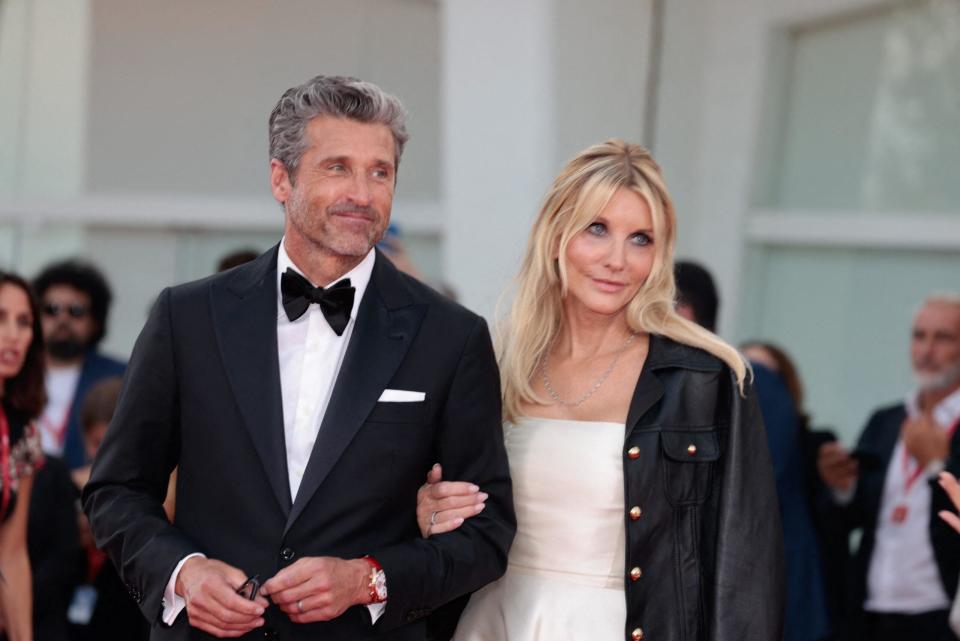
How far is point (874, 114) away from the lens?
8055 millimetres

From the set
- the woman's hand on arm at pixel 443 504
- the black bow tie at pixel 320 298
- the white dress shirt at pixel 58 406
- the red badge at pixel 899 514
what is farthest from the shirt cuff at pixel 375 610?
the white dress shirt at pixel 58 406

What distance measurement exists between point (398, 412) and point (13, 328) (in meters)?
2.19

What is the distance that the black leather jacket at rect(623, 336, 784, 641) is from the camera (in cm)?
359

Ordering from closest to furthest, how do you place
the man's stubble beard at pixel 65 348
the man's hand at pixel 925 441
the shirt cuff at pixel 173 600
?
the shirt cuff at pixel 173 600, the man's hand at pixel 925 441, the man's stubble beard at pixel 65 348

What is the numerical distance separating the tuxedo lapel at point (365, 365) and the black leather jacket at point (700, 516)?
0.69m

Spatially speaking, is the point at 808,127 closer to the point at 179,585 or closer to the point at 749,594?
the point at 749,594

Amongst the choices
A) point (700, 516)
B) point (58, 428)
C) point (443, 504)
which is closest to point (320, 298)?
point (443, 504)

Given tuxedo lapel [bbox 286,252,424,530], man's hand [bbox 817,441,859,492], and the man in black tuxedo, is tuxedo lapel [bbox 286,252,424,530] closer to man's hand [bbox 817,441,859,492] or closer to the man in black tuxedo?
the man in black tuxedo

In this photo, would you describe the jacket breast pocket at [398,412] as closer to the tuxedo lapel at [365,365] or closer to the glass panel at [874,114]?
the tuxedo lapel at [365,365]

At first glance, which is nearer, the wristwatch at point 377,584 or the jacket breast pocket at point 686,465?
the wristwatch at point 377,584

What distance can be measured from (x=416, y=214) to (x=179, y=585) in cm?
681

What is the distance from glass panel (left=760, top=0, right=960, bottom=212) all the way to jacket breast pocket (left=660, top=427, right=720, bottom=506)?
451cm

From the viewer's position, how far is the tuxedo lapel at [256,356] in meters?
3.21

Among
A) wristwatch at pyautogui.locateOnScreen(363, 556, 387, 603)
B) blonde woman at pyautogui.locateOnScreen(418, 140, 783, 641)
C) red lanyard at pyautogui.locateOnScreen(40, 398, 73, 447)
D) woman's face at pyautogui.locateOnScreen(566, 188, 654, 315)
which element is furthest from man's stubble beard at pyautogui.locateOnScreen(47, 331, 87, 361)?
wristwatch at pyautogui.locateOnScreen(363, 556, 387, 603)
